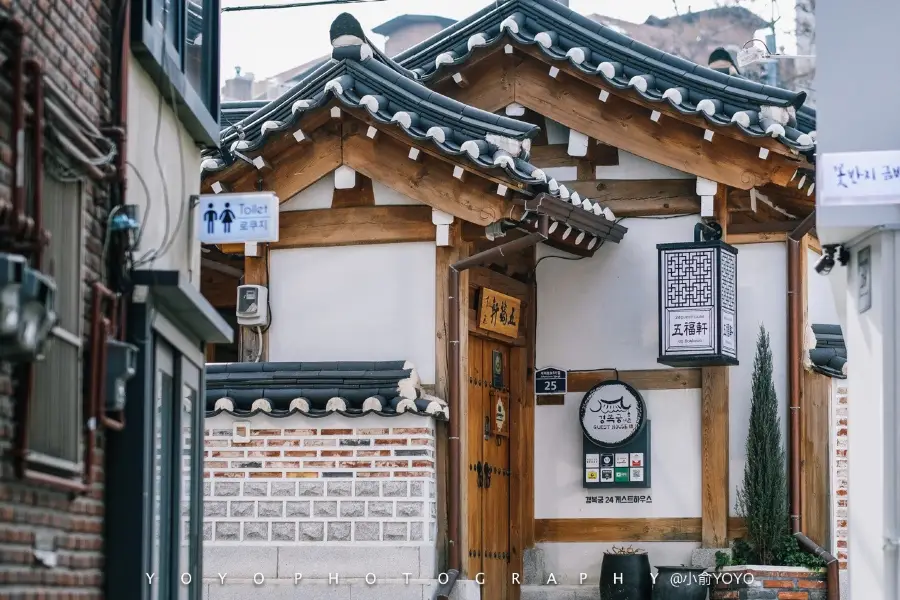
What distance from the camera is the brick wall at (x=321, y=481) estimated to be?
13664 millimetres

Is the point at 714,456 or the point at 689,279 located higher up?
the point at 689,279

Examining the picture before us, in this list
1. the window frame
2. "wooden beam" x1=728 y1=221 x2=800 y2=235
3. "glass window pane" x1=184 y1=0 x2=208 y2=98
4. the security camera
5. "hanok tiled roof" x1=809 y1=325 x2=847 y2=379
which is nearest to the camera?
the window frame

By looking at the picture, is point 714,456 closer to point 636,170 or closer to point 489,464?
point 489,464

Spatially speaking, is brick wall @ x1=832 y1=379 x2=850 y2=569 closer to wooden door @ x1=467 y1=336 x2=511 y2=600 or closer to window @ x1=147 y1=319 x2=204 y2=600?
wooden door @ x1=467 y1=336 x2=511 y2=600

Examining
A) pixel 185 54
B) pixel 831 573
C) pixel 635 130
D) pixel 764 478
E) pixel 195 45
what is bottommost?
pixel 831 573

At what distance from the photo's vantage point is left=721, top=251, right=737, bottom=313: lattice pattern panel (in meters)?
14.8

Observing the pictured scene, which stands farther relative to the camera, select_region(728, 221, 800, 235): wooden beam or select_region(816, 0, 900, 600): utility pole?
select_region(728, 221, 800, 235): wooden beam

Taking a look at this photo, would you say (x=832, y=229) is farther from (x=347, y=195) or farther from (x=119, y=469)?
(x=347, y=195)

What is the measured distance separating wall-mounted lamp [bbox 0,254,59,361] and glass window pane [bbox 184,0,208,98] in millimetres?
3860

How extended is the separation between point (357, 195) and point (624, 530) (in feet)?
14.1

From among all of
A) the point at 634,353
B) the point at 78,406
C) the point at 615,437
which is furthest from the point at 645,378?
the point at 78,406

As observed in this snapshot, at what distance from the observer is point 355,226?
47.9ft

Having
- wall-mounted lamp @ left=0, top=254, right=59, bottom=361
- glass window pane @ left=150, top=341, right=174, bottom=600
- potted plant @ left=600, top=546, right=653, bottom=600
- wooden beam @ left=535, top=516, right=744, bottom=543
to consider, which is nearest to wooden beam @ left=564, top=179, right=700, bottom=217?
wooden beam @ left=535, top=516, right=744, bottom=543

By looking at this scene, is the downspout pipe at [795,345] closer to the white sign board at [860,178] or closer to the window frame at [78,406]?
the white sign board at [860,178]
